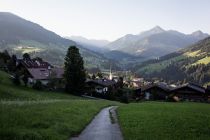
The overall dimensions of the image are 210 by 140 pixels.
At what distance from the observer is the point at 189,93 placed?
13575 centimetres

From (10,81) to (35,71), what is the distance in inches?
1335

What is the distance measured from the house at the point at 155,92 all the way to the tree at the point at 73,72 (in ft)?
112

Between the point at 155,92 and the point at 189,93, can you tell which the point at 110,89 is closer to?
the point at 155,92

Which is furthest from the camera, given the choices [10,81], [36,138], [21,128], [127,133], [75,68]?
[75,68]

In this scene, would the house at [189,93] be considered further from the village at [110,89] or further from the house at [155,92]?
the house at [155,92]

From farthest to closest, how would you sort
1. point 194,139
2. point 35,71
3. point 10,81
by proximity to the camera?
point 35,71 < point 10,81 < point 194,139

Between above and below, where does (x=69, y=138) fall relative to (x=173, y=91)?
below

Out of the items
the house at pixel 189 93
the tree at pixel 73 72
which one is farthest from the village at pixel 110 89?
the tree at pixel 73 72

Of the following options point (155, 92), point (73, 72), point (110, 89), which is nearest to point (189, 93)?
point (155, 92)

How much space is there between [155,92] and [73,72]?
131 ft

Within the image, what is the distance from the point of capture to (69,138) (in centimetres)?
2598

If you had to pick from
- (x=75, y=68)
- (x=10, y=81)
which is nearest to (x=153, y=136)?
(x=10, y=81)

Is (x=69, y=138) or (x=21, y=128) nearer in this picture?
(x=21, y=128)

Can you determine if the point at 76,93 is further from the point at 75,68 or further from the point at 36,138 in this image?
the point at 36,138
